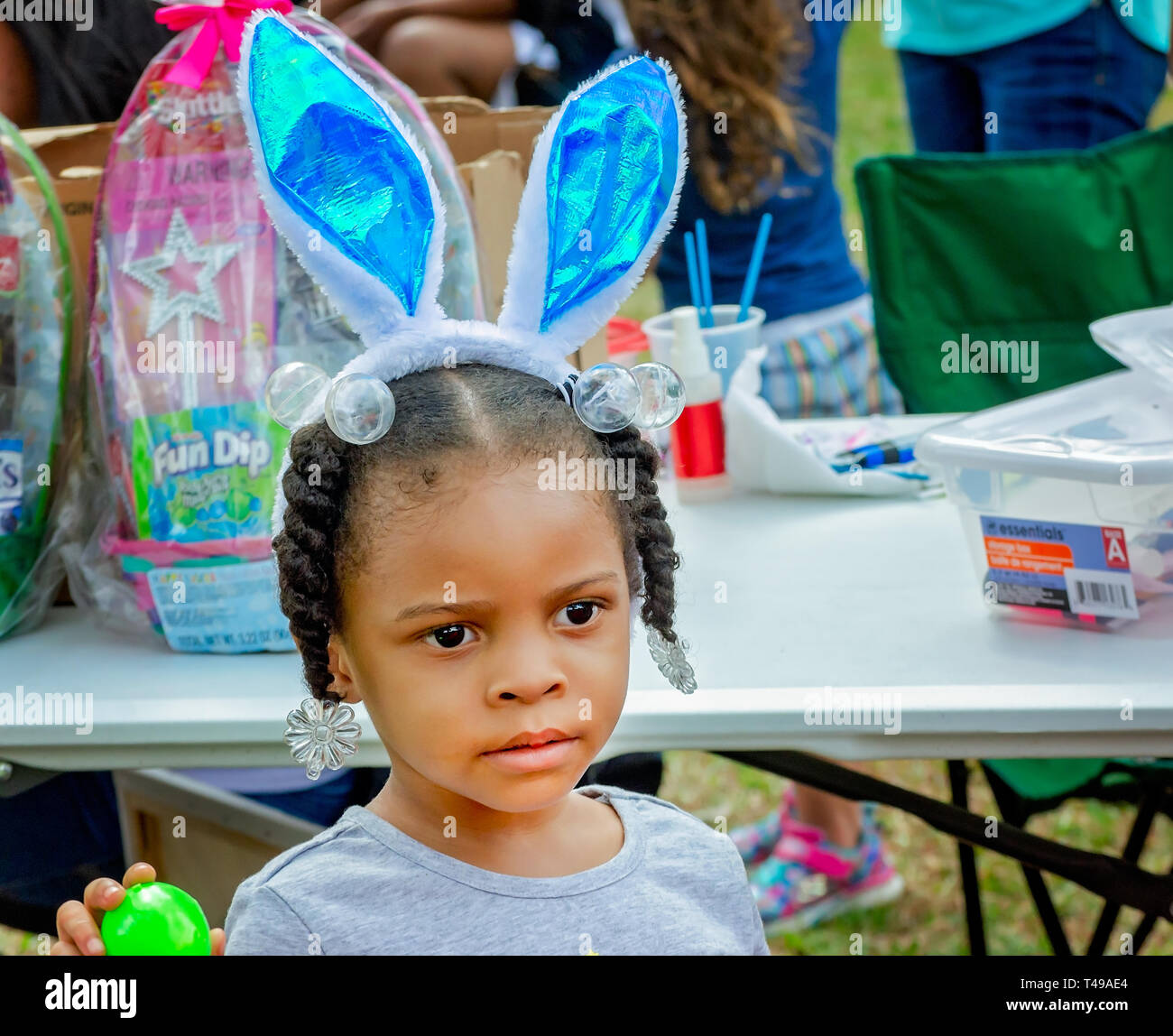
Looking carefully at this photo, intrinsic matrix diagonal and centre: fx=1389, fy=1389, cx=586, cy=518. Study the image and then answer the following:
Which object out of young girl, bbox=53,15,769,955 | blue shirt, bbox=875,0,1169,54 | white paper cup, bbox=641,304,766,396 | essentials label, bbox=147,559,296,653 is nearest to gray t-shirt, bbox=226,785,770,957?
young girl, bbox=53,15,769,955

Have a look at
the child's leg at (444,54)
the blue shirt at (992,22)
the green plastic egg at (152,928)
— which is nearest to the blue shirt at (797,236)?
the blue shirt at (992,22)

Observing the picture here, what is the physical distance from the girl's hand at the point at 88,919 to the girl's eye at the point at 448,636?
0.23 meters

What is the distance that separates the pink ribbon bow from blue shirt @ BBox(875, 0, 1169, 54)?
4.26 feet

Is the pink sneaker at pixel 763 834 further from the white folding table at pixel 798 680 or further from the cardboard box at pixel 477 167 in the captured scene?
the cardboard box at pixel 477 167

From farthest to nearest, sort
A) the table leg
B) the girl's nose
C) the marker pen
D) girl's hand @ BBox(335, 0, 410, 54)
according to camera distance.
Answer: girl's hand @ BBox(335, 0, 410, 54) < the table leg < the marker pen < the girl's nose

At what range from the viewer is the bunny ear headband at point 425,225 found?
0.76 metres

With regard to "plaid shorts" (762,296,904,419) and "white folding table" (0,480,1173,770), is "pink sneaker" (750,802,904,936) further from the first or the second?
"white folding table" (0,480,1173,770)

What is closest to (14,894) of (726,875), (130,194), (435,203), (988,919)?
(130,194)

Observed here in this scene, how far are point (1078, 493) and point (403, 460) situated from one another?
59 centimetres

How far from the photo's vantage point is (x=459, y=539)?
757mm

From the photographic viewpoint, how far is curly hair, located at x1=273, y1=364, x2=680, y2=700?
78 cm

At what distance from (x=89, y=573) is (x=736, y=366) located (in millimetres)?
715

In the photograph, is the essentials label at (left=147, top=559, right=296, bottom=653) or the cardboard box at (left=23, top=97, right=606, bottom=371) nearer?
the essentials label at (left=147, top=559, right=296, bottom=653)

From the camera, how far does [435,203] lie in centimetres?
81
